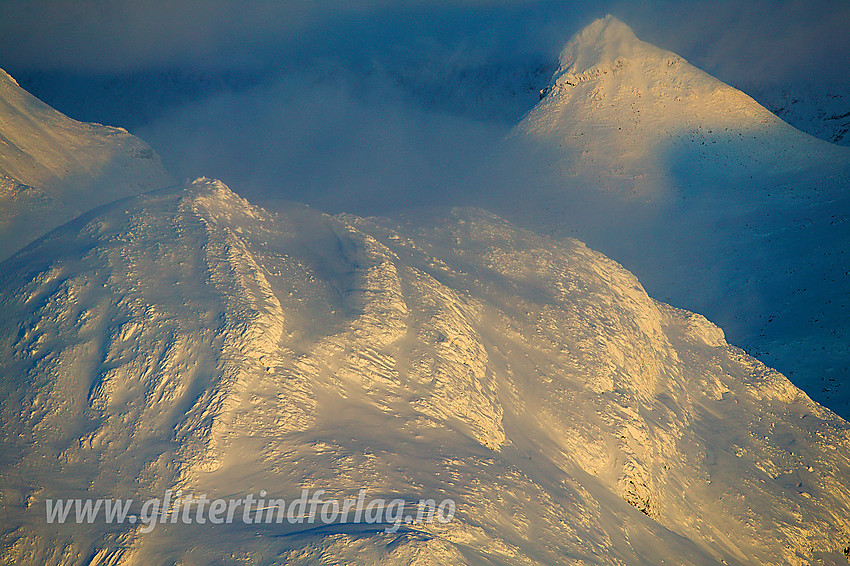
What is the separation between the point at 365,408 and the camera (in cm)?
1507

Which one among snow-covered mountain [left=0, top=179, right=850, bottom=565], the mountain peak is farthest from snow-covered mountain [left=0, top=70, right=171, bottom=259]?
the mountain peak

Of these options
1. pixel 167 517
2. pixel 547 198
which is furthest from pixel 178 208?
pixel 547 198

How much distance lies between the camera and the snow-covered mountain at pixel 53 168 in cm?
2806

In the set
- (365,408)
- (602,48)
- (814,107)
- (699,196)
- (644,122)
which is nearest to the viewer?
(365,408)

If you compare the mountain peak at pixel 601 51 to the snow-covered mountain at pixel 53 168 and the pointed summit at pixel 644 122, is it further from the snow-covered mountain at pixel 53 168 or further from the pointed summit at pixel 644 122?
the snow-covered mountain at pixel 53 168

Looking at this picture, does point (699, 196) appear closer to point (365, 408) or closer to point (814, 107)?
point (365, 408)

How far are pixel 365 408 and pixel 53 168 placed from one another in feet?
105

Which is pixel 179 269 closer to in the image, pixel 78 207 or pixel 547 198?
pixel 78 207

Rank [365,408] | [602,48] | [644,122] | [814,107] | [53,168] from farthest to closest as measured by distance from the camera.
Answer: [814,107] → [602,48] → [644,122] → [53,168] → [365,408]

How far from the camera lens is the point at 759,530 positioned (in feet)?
60.3

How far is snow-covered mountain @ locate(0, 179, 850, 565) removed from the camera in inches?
459

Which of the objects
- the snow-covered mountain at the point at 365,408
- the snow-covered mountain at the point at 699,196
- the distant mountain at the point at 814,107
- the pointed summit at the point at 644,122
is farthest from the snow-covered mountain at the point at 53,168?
the distant mountain at the point at 814,107

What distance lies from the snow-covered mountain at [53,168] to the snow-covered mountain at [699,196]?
33.3 m

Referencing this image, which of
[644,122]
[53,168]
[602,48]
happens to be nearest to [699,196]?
[644,122]
